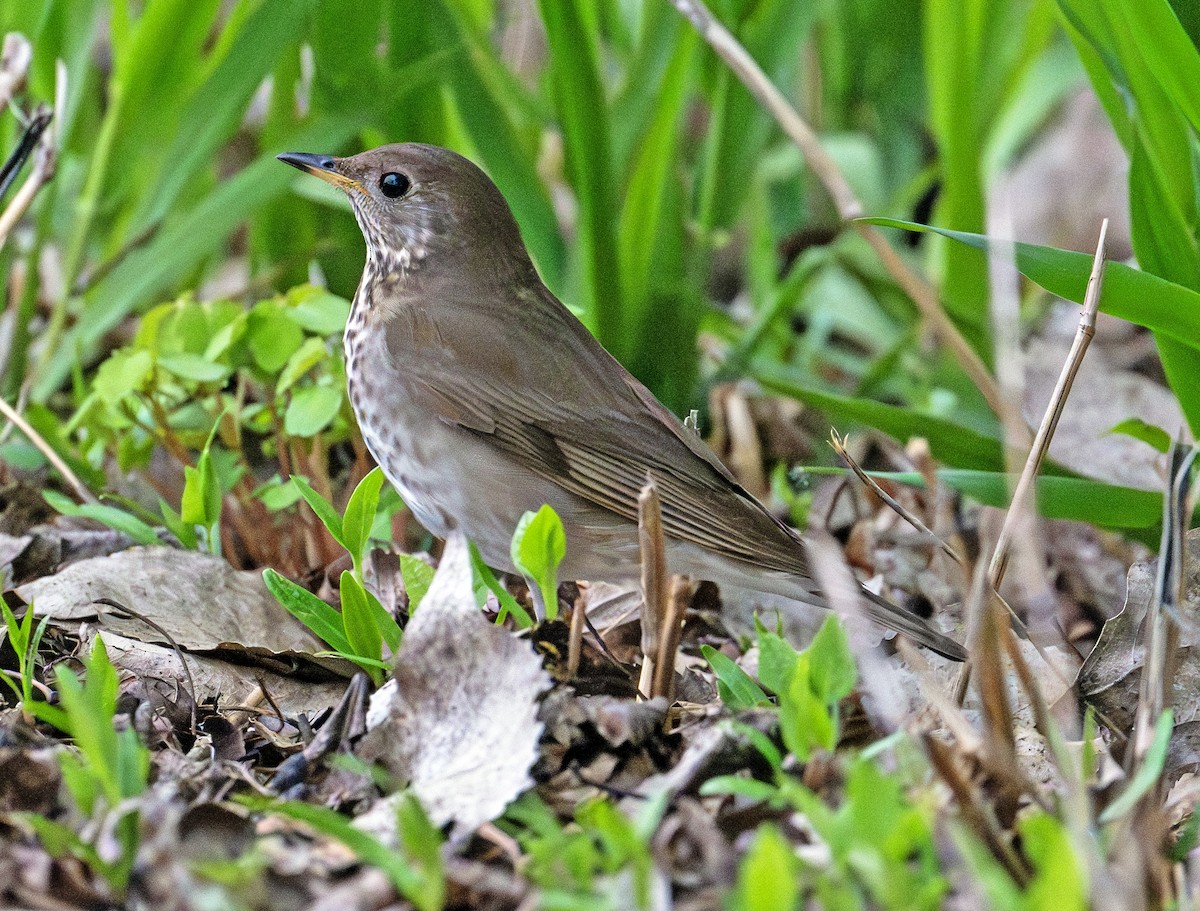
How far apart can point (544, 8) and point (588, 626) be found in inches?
63.4

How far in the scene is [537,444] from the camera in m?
2.84

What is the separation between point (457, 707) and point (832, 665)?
52cm

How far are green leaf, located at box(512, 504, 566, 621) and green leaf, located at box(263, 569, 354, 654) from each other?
1.24 feet

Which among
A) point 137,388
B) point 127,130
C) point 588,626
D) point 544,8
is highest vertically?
point 544,8

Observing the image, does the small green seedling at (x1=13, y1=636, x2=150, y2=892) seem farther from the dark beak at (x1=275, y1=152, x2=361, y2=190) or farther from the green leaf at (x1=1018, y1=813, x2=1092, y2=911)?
the dark beak at (x1=275, y1=152, x2=361, y2=190)

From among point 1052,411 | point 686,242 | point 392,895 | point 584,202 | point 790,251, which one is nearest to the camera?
point 392,895

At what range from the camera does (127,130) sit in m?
3.87

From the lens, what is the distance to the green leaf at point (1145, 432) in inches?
109

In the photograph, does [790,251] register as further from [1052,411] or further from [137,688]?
[137,688]

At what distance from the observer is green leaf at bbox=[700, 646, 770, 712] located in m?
2.22

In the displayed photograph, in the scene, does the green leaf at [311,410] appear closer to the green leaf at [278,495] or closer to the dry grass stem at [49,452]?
the green leaf at [278,495]

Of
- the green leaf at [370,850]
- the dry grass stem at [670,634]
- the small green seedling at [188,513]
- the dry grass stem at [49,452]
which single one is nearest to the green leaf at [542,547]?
the dry grass stem at [670,634]

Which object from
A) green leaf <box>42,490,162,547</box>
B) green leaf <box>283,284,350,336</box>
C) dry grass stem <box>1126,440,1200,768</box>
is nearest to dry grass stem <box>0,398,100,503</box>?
green leaf <box>42,490,162,547</box>

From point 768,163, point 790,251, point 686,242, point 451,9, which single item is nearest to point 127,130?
point 451,9
